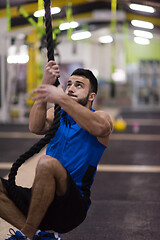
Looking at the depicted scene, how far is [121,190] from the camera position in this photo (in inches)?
135

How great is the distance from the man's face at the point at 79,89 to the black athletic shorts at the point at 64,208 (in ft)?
1.35

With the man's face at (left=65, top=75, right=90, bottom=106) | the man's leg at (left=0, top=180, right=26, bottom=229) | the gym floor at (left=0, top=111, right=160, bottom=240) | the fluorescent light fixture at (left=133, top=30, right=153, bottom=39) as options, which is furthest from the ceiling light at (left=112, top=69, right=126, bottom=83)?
the man's leg at (left=0, top=180, right=26, bottom=229)

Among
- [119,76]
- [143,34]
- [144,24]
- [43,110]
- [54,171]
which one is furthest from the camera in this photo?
[119,76]

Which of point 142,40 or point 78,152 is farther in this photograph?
point 142,40

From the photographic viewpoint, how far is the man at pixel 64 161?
5.28 ft

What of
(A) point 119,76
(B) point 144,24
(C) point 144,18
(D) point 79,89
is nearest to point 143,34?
(A) point 119,76

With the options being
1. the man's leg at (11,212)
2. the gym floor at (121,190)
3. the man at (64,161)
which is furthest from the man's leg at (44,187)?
the gym floor at (121,190)

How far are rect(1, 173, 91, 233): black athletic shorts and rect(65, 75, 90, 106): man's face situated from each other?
0.41 metres

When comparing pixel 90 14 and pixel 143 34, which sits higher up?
pixel 90 14

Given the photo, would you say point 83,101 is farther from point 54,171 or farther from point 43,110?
point 54,171

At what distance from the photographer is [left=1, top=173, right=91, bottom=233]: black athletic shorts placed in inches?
65.9

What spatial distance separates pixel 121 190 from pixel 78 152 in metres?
1.79

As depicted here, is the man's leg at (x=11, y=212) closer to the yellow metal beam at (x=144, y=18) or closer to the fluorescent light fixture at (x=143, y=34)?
the yellow metal beam at (x=144, y=18)

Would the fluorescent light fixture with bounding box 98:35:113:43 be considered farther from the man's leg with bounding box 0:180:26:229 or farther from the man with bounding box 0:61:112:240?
the man's leg with bounding box 0:180:26:229
